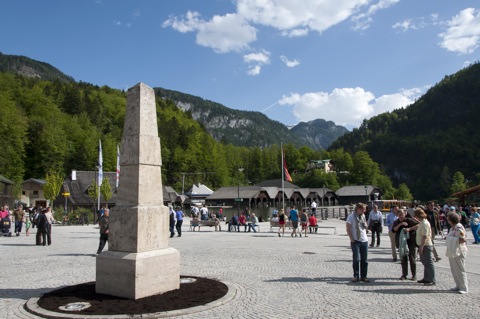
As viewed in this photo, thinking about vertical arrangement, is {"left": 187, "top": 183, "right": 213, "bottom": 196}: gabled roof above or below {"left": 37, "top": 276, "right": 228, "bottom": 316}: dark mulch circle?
above

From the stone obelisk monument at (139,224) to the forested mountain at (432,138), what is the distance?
134341mm

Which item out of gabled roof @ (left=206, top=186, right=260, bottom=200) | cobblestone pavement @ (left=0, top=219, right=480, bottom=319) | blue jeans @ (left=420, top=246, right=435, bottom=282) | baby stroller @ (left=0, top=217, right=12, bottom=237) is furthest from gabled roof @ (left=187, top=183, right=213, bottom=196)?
blue jeans @ (left=420, top=246, right=435, bottom=282)

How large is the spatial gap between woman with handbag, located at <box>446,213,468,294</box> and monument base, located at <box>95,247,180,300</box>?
5334mm

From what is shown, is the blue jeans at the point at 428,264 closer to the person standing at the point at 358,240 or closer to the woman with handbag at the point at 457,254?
the woman with handbag at the point at 457,254

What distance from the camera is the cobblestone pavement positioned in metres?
6.23

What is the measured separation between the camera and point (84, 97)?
365ft

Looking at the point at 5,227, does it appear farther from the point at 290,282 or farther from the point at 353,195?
the point at 353,195

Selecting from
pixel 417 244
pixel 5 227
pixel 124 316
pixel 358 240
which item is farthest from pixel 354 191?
pixel 124 316

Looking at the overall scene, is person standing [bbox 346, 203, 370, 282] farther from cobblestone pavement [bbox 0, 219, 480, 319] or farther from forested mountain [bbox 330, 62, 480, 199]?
forested mountain [bbox 330, 62, 480, 199]

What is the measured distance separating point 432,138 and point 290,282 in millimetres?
164392

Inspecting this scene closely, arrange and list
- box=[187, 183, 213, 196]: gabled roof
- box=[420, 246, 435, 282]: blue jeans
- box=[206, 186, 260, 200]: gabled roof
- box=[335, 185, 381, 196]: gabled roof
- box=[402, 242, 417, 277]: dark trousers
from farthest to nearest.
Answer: box=[335, 185, 381, 196]: gabled roof < box=[187, 183, 213, 196]: gabled roof < box=[206, 186, 260, 200]: gabled roof < box=[402, 242, 417, 277]: dark trousers < box=[420, 246, 435, 282]: blue jeans

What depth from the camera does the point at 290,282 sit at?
27.8ft

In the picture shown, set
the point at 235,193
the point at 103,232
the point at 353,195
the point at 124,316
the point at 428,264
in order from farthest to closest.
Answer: the point at 353,195 < the point at 235,193 < the point at 103,232 < the point at 428,264 < the point at 124,316

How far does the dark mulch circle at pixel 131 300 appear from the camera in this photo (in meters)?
6.17
